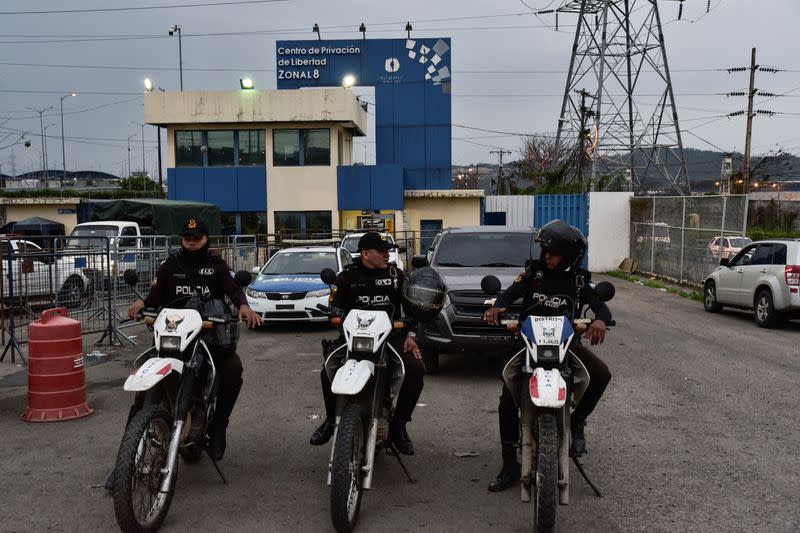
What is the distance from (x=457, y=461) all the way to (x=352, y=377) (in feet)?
6.01

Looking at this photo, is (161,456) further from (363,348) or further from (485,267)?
(485,267)

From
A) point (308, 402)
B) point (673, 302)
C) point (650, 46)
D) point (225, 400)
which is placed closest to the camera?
point (225, 400)

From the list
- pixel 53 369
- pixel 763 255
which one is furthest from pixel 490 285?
pixel 763 255

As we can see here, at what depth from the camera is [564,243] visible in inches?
194

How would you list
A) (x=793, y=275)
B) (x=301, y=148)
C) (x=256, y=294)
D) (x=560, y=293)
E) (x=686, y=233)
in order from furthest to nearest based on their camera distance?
(x=301, y=148) < (x=686, y=233) < (x=256, y=294) < (x=793, y=275) < (x=560, y=293)

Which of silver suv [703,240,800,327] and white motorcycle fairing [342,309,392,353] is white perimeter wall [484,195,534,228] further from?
white motorcycle fairing [342,309,392,353]

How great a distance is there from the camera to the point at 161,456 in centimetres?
454

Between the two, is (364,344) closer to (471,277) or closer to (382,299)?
(382,299)

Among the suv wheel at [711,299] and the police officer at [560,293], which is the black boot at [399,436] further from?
the suv wheel at [711,299]

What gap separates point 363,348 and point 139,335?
9.41 metres

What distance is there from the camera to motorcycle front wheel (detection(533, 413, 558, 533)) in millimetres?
4117

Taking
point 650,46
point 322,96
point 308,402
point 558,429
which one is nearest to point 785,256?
point 308,402

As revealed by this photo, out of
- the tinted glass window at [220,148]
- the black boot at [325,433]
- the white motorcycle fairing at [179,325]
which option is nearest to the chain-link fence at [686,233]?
the black boot at [325,433]

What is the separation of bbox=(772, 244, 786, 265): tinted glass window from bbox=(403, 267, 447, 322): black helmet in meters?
11.0
